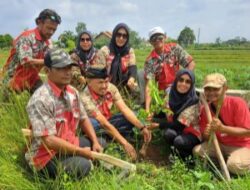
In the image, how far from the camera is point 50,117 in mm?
A: 3557

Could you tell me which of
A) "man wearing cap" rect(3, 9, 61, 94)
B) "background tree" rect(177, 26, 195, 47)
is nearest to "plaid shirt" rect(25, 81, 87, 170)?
"man wearing cap" rect(3, 9, 61, 94)

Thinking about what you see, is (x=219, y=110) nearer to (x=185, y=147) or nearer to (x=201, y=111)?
(x=201, y=111)

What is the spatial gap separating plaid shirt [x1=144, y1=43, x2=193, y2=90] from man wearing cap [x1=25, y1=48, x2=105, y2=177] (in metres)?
2.31

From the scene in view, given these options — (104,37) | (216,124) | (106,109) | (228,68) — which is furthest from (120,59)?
Answer: (228,68)

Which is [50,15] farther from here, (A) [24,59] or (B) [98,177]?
(B) [98,177]

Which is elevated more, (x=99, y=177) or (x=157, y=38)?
(x=157, y=38)

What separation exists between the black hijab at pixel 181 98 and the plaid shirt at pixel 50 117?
1399 mm

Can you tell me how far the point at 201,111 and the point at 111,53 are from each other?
6.32 feet

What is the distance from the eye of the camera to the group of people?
361 cm

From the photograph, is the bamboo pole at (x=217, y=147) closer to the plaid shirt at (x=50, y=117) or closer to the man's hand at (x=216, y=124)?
the man's hand at (x=216, y=124)

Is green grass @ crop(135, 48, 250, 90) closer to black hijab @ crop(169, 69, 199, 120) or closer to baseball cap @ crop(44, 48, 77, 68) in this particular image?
black hijab @ crop(169, 69, 199, 120)

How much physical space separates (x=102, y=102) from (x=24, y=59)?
1284 millimetres

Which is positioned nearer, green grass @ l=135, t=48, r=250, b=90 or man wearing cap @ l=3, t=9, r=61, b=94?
man wearing cap @ l=3, t=9, r=61, b=94

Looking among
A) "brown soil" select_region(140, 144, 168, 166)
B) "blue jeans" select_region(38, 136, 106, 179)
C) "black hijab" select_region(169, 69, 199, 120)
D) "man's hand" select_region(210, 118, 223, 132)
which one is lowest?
"brown soil" select_region(140, 144, 168, 166)
